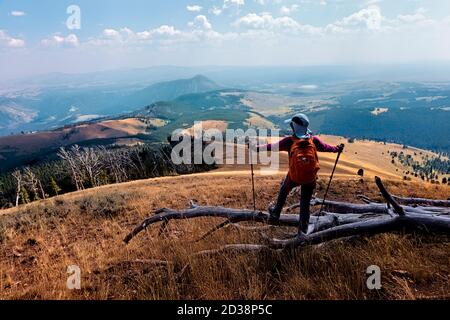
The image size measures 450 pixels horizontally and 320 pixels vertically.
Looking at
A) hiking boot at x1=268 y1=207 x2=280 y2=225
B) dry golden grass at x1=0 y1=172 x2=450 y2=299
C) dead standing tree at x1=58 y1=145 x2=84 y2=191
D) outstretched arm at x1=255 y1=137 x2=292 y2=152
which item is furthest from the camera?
dead standing tree at x1=58 y1=145 x2=84 y2=191

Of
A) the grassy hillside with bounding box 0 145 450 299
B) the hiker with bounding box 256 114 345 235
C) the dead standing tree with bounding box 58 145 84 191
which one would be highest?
the hiker with bounding box 256 114 345 235

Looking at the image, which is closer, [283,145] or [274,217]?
[283,145]

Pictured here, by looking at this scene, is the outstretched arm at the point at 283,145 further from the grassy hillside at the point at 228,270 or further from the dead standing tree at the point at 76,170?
the dead standing tree at the point at 76,170

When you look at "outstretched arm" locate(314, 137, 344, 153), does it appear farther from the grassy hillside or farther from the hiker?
the grassy hillside

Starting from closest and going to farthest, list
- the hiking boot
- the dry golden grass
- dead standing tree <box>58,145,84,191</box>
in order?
the dry golden grass < the hiking boot < dead standing tree <box>58,145,84,191</box>

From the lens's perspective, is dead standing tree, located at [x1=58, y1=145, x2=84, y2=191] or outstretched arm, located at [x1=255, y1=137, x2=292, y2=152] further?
dead standing tree, located at [x1=58, y1=145, x2=84, y2=191]

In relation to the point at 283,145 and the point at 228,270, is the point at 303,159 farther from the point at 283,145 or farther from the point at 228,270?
the point at 228,270

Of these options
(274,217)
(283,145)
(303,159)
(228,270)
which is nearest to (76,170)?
(274,217)

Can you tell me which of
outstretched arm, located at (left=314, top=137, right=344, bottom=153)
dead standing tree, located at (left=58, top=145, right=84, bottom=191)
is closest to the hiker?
outstretched arm, located at (left=314, top=137, right=344, bottom=153)

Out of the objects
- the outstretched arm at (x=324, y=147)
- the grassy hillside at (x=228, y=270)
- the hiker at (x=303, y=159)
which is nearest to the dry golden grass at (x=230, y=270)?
the grassy hillside at (x=228, y=270)

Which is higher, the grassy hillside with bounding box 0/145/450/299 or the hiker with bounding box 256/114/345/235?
the hiker with bounding box 256/114/345/235

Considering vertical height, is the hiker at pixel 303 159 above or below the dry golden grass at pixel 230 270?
above

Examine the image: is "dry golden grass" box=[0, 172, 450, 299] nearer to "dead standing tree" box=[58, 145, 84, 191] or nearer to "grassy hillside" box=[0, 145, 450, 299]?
"grassy hillside" box=[0, 145, 450, 299]
